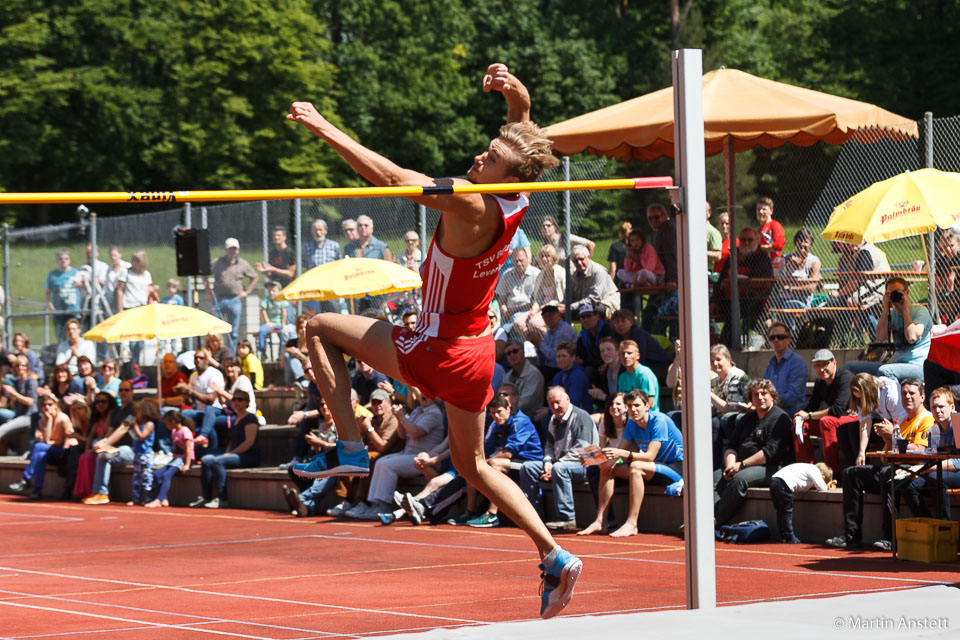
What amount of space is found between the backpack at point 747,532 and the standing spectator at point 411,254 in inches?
257

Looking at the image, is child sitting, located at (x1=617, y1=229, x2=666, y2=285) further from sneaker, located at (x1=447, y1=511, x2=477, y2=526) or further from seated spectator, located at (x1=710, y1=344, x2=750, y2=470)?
sneaker, located at (x1=447, y1=511, x2=477, y2=526)

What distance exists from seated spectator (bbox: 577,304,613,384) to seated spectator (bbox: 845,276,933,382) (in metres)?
2.59

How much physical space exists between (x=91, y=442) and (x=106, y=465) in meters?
0.41

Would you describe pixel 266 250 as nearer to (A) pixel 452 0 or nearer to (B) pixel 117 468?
(B) pixel 117 468

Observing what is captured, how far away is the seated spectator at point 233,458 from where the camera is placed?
16.5 m

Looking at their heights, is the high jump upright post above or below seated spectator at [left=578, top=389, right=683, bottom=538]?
above

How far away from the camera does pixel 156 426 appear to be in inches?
688

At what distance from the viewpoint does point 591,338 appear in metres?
14.4

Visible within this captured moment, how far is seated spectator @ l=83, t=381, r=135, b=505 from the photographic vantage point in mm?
17594

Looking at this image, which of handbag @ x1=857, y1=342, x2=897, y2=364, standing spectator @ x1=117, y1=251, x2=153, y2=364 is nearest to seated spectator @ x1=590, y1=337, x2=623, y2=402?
handbag @ x1=857, y1=342, x2=897, y2=364

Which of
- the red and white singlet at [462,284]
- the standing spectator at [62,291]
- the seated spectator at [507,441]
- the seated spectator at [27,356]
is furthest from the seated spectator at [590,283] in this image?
the standing spectator at [62,291]

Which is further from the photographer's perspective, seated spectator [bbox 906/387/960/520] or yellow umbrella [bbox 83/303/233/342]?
yellow umbrella [bbox 83/303/233/342]

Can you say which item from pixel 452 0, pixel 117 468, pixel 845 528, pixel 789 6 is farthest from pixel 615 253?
pixel 789 6

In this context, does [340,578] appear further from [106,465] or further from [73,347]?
[73,347]
